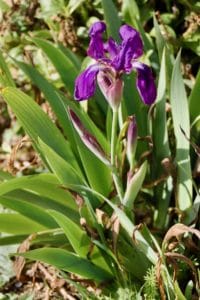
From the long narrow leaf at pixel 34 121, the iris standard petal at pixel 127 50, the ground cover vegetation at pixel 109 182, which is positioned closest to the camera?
the iris standard petal at pixel 127 50

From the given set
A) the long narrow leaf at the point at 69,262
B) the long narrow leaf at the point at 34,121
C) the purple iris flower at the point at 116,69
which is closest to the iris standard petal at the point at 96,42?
the purple iris flower at the point at 116,69

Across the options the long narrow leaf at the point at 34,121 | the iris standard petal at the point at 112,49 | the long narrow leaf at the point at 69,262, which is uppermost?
the iris standard petal at the point at 112,49

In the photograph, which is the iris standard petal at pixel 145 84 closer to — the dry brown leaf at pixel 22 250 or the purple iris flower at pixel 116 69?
the purple iris flower at pixel 116 69

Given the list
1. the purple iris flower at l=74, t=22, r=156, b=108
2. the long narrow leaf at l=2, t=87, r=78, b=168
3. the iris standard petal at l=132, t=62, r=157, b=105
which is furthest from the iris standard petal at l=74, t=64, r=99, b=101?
the long narrow leaf at l=2, t=87, r=78, b=168

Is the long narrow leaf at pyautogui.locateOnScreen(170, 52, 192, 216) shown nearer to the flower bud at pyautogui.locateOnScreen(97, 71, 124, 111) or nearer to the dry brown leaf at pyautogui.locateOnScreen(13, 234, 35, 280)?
the flower bud at pyautogui.locateOnScreen(97, 71, 124, 111)

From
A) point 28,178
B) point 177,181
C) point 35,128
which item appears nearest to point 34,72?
point 35,128

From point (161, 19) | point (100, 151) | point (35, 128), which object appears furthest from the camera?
point (161, 19)

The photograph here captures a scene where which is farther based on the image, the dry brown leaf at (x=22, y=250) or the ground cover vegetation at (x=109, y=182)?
the dry brown leaf at (x=22, y=250)

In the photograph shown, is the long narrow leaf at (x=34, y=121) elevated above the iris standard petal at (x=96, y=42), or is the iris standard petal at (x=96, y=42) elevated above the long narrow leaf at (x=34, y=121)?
the iris standard petal at (x=96, y=42)

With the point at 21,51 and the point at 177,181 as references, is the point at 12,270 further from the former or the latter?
the point at 21,51
